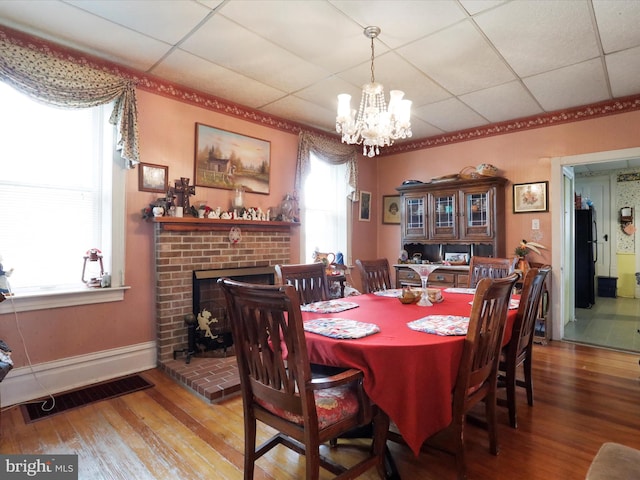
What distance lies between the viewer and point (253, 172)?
12.6ft

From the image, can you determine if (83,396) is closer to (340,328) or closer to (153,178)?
(153,178)

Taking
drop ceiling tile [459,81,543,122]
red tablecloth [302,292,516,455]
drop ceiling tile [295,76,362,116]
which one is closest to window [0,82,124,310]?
drop ceiling tile [295,76,362,116]

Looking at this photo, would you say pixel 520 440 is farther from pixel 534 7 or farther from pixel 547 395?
pixel 534 7

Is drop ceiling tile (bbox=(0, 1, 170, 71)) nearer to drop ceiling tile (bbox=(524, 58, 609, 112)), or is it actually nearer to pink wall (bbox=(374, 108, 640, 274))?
drop ceiling tile (bbox=(524, 58, 609, 112))

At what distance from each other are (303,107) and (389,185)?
204 centimetres

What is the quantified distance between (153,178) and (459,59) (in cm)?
275

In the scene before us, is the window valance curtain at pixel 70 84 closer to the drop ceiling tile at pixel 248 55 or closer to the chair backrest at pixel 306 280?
the drop ceiling tile at pixel 248 55

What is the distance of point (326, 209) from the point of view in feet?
16.0

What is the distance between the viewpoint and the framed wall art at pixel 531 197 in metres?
3.98

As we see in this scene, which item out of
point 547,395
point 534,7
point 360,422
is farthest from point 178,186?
point 547,395

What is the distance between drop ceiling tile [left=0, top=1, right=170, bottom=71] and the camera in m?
2.18

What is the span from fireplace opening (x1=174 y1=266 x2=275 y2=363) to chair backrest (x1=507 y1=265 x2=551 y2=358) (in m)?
2.38

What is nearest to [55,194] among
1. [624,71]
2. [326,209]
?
[326,209]

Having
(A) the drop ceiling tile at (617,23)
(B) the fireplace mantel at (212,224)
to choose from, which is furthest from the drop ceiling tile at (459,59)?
(B) the fireplace mantel at (212,224)
